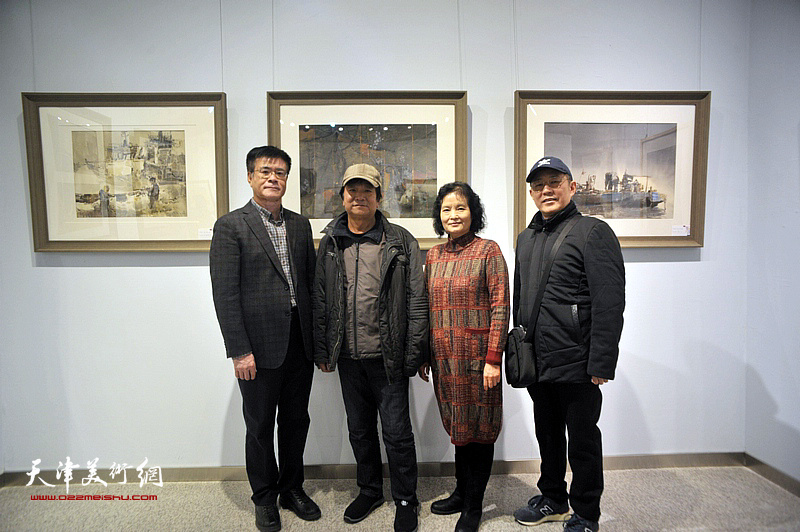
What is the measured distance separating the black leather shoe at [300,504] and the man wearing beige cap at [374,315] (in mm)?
171

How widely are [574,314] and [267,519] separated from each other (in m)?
1.71

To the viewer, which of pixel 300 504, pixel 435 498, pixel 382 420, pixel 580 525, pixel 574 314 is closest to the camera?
pixel 574 314

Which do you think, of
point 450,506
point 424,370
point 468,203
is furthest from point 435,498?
point 468,203

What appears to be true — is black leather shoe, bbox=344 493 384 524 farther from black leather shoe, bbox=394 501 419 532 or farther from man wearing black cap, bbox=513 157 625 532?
man wearing black cap, bbox=513 157 625 532

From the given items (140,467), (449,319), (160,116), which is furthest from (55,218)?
(449,319)

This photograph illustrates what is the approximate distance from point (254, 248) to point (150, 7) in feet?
5.45

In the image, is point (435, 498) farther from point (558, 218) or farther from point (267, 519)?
point (558, 218)

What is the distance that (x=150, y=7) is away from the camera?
2.26 m

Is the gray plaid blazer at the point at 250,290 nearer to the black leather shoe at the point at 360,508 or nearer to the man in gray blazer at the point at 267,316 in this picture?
the man in gray blazer at the point at 267,316

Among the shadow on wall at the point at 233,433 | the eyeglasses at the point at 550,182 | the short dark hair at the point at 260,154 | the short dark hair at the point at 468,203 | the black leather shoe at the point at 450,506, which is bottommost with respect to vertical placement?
the black leather shoe at the point at 450,506

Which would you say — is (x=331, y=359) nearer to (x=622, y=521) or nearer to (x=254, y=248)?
(x=254, y=248)

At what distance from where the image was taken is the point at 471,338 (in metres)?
1.75

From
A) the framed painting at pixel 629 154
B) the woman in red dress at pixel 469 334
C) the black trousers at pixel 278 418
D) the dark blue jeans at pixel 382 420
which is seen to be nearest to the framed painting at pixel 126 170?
the black trousers at pixel 278 418

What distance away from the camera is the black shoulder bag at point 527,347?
170 cm
